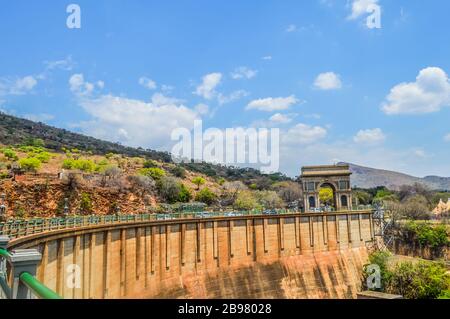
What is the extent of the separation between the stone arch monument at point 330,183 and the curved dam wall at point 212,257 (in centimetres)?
404

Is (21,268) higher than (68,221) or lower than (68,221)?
lower

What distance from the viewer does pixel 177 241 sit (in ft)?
124

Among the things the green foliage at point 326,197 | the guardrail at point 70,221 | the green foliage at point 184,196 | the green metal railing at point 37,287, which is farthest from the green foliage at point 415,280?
the green foliage at point 326,197

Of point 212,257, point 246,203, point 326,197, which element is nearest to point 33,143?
point 246,203

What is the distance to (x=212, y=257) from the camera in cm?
4128

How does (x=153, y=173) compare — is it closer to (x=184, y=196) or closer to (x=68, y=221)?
(x=184, y=196)

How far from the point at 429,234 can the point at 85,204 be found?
55182mm

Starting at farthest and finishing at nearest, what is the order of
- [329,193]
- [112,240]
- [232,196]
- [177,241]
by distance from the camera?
[329,193], [232,196], [177,241], [112,240]

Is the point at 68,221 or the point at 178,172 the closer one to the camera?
the point at 68,221

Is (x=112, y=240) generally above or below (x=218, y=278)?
above

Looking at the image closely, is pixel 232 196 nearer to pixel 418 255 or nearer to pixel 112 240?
pixel 418 255

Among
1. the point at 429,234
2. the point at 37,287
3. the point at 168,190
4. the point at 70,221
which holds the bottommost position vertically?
the point at 429,234
